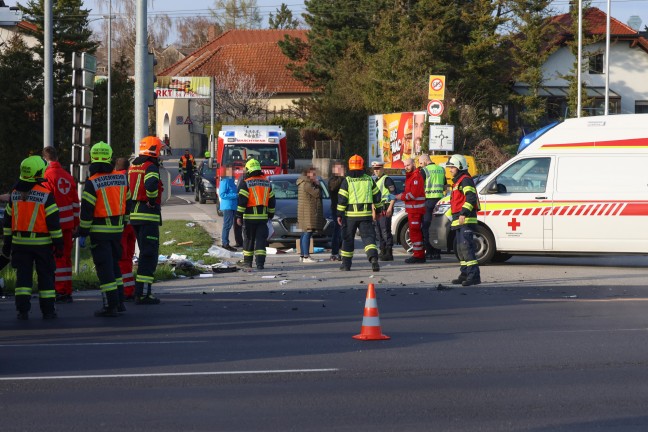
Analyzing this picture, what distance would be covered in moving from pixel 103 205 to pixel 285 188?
1141 centimetres

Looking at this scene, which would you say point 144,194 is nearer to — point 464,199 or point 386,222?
point 464,199

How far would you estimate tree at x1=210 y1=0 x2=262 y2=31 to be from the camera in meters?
106

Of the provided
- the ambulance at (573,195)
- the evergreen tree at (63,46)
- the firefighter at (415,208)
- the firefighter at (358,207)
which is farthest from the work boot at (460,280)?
the evergreen tree at (63,46)

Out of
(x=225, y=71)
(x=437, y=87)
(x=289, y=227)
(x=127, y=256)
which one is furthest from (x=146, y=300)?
(x=225, y=71)

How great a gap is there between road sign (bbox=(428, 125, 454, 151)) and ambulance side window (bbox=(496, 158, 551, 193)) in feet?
31.4

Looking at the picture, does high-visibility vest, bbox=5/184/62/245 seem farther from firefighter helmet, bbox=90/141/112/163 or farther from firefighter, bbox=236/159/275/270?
firefighter, bbox=236/159/275/270

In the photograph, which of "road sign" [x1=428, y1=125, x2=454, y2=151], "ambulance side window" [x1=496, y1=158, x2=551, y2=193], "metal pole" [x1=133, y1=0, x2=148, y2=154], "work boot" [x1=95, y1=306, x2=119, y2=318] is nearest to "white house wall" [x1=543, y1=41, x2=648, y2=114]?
"road sign" [x1=428, y1=125, x2=454, y2=151]

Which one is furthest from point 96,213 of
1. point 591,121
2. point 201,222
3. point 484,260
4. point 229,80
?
point 229,80

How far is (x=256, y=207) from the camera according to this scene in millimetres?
17984

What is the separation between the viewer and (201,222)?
1182 inches

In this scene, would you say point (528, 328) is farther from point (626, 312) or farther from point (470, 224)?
point (470, 224)

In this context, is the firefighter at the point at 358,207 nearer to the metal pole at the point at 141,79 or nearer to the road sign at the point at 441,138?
the metal pole at the point at 141,79

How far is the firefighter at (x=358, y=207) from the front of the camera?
17.5 meters

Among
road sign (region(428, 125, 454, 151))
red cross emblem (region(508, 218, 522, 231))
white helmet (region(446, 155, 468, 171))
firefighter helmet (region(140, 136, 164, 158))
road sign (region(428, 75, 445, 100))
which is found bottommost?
red cross emblem (region(508, 218, 522, 231))
